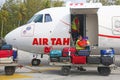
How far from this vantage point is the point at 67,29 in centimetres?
1794

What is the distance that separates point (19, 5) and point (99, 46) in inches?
1632

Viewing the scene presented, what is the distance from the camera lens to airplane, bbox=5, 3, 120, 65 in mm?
17734

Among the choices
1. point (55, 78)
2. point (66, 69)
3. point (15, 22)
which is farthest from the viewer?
point (15, 22)

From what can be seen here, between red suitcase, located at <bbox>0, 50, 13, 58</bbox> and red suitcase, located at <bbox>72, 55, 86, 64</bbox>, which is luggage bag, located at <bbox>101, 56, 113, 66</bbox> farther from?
red suitcase, located at <bbox>0, 50, 13, 58</bbox>

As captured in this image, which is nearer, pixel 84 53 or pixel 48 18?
pixel 84 53

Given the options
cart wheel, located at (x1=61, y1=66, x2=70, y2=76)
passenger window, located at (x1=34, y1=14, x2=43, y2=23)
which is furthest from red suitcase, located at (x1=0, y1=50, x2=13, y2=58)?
passenger window, located at (x1=34, y1=14, x2=43, y2=23)

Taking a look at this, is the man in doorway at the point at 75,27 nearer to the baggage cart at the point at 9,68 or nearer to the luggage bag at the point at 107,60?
the luggage bag at the point at 107,60

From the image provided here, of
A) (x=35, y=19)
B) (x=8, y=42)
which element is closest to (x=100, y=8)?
(x=35, y=19)

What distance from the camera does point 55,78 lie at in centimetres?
1424

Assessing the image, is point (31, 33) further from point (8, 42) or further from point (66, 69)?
point (66, 69)

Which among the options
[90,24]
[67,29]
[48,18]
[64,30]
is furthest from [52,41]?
[90,24]

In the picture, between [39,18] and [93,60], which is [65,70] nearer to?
[93,60]

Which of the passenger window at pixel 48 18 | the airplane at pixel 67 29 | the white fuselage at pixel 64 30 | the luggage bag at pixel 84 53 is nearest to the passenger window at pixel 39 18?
the airplane at pixel 67 29

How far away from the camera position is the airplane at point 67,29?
58.2 ft
